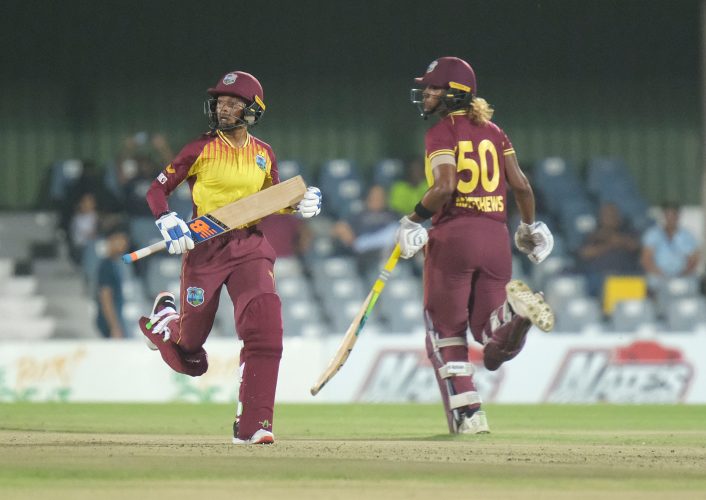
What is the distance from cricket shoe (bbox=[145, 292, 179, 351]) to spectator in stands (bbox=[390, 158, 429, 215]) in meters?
7.08

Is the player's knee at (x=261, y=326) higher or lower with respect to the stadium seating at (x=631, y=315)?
higher

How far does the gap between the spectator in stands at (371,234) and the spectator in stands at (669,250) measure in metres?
2.55

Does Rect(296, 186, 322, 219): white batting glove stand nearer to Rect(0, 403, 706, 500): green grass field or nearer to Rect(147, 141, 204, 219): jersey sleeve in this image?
Rect(147, 141, 204, 219): jersey sleeve

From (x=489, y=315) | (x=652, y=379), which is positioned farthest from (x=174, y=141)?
(x=489, y=315)

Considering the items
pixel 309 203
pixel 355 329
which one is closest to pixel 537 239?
pixel 355 329

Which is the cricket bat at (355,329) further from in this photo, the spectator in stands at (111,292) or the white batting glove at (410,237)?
the spectator in stands at (111,292)

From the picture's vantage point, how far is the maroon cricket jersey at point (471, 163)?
24.0ft

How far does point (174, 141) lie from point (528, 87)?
158 inches

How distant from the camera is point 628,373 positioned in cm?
1249

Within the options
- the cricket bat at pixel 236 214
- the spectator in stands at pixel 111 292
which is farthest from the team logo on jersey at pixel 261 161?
the spectator in stands at pixel 111 292

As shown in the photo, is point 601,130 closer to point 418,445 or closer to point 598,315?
point 598,315

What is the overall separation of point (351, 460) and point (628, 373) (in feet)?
23.5

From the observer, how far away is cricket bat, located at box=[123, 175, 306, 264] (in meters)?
6.66

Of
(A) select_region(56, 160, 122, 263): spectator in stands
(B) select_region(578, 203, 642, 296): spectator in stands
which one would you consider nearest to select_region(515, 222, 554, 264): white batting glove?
(B) select_region(578, 203, 642, 296): spectator in stands
